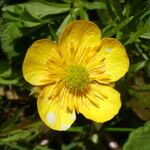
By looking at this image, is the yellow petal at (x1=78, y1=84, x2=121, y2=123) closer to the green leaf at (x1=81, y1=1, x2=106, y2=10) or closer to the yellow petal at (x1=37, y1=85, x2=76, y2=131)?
the yellow petal at (x1=37, y1=85, x2=76, y2=131)

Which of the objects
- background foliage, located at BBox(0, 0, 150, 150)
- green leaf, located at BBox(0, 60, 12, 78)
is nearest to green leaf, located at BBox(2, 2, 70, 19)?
background foliage, located at BBox(0, 0, 150, 150)

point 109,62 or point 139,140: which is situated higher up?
point 109,62

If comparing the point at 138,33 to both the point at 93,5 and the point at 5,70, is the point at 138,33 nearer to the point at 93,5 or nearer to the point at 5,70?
the point at 93,5

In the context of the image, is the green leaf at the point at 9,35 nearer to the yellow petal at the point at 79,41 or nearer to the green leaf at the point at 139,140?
the yellow petal at the point at 79,41

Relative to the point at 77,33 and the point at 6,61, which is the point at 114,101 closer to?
the point at 77,33

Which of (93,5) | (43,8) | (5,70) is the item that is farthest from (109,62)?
(5,70)
